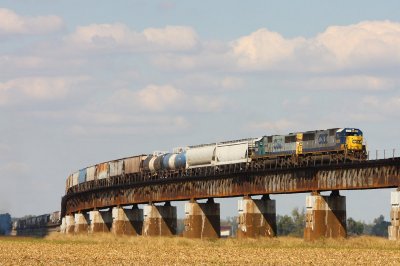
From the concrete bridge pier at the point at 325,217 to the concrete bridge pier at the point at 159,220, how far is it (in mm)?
29767

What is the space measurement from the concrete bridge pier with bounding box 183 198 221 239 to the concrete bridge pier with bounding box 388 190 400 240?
30.0 metres

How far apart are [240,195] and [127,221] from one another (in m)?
29.7

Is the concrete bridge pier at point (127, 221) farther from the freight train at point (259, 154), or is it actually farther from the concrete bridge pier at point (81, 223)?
the concrete bridge pier at point (81, 223)

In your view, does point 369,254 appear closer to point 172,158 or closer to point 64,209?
point 172,158

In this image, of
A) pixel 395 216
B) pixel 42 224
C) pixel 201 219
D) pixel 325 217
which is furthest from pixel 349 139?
pixel 42 224

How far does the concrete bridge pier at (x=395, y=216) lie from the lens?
68625 millimetres

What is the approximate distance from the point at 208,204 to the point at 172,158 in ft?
26.6

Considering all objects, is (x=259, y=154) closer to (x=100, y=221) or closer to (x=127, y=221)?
(x=127, y=221)

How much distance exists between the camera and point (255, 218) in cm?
8819

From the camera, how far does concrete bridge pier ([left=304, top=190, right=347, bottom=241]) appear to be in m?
78.6

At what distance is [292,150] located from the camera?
8306 cm

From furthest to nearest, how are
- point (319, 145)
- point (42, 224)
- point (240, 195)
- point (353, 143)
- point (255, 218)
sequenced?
point (42, 224)
point (240, 195)
point (255, 218)
point (319, 145)
point (353, 143)

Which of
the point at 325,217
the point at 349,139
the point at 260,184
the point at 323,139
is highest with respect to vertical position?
the point at 323,139

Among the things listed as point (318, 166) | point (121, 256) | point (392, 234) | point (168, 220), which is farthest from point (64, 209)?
point (121, 256)
